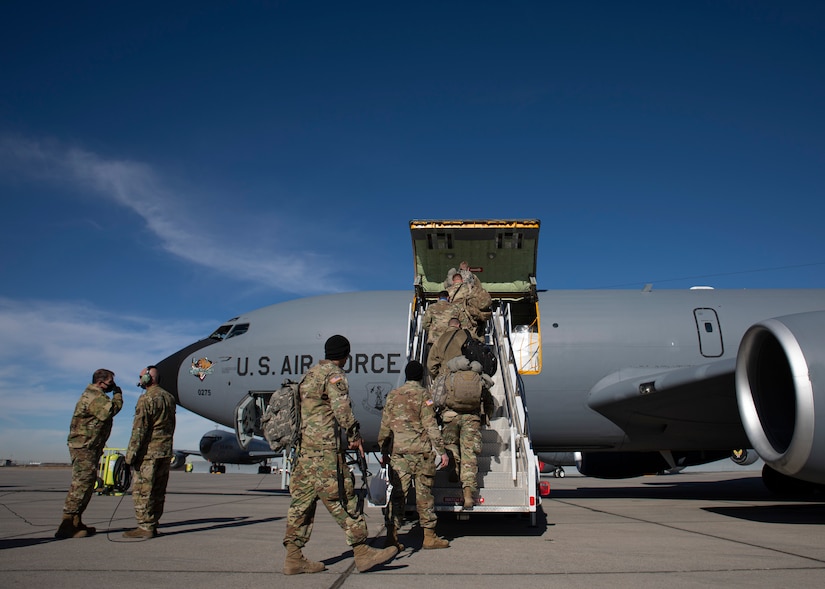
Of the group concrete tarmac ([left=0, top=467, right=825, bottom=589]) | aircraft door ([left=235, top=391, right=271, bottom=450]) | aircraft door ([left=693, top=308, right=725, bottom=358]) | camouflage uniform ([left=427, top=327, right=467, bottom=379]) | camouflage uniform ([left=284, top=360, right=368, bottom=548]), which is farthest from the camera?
aircraft door ([left=235, top=391, right=271, bottom=450])

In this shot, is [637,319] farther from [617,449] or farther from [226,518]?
[226,518]

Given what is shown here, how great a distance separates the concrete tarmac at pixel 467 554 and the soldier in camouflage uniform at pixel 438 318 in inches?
97.8

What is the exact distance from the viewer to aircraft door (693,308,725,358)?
1175 cm

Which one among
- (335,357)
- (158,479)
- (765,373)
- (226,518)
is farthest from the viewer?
(226,518)

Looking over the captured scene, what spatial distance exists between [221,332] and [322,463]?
9.24m

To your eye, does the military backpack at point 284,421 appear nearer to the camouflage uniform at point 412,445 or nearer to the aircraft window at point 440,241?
the camouflage uniform at point 412,445

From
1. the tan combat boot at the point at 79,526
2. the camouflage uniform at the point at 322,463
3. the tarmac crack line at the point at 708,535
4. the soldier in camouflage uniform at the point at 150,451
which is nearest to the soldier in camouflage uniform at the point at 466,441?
the camouflage uniform at the point at 322,463

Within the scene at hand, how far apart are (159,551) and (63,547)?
1.00 metres

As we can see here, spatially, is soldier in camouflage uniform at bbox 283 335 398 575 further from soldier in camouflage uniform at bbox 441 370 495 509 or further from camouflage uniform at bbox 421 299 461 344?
camouflage uniform at bbox 421 299 461 344

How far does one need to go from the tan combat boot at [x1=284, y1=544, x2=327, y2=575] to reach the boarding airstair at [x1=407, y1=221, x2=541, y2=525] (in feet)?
7.25

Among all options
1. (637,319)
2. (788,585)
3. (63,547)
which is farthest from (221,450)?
(788,585)

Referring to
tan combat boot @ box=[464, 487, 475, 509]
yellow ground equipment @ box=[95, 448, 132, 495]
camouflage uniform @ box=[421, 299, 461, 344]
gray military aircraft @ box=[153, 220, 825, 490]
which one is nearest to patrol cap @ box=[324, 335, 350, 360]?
tan combat boot @ box=[464, 487, 475, 509]

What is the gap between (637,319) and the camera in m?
12.1

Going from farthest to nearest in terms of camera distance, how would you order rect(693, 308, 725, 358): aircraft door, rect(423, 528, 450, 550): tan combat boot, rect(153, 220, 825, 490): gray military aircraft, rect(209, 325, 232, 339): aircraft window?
rect(209, 325, 232, 339): aircraft window, rect(693, 308, 725, 358): aircraft door, rect(153, 220, 825, 490): gray military aircraft, rect(423, 528, 450, 550): tan combat boot
